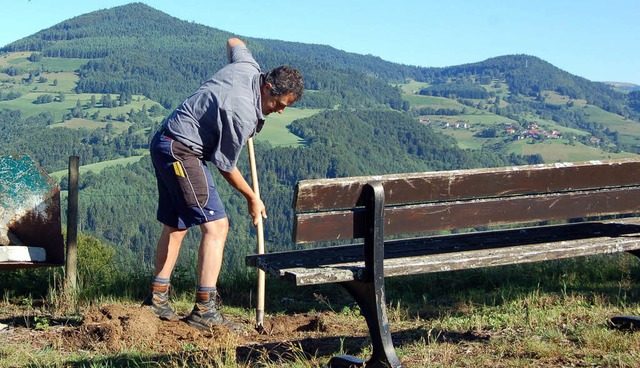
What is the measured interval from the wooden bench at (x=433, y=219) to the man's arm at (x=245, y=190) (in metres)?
0.52

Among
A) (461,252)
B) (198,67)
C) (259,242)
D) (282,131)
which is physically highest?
(198,67)

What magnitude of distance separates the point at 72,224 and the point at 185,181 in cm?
181

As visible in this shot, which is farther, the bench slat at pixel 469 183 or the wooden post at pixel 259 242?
the wooden post at pixel 259 242

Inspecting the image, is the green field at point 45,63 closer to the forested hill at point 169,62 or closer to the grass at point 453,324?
the forested hill at point 169,62

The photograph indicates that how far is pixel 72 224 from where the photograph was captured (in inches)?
233

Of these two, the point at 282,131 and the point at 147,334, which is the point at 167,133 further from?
the point at 282,131

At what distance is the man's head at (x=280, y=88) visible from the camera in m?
4.44

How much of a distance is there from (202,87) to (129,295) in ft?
6.68

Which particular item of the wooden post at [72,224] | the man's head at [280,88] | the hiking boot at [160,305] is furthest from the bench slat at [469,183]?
the wooden post at [72,224]

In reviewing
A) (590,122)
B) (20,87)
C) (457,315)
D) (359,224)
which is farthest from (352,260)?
(590,122)

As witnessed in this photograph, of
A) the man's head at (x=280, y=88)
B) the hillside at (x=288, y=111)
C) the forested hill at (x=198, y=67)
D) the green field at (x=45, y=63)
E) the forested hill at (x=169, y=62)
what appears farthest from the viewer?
the green field at (x=45, y=63)

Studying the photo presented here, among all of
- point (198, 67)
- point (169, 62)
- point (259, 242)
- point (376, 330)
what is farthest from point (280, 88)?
point (169, 62)

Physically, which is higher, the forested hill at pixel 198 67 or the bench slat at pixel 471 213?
the forested hill at pixel 198 67

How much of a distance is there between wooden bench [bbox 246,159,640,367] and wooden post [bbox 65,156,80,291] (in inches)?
94.9
